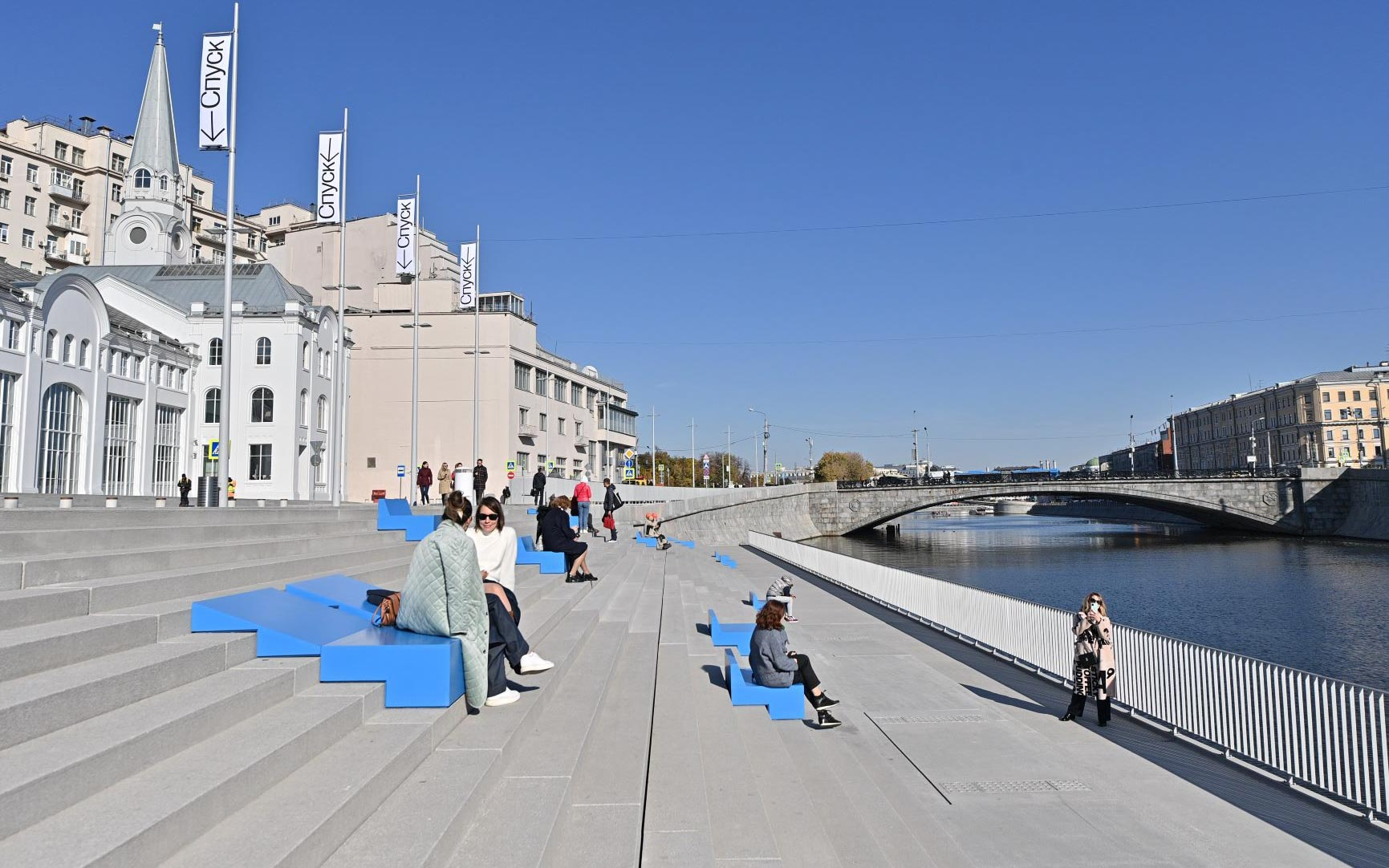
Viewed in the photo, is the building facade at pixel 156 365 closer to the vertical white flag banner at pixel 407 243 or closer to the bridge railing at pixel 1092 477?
the vertical white flag banner at pixel 407 243

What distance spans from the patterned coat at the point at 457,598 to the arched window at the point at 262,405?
41388 millimetres

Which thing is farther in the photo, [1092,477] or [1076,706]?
[1092,477]

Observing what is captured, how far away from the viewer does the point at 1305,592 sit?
33.3 m

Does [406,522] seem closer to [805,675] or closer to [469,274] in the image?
[805,675]

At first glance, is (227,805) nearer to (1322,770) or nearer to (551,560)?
(1322,770)

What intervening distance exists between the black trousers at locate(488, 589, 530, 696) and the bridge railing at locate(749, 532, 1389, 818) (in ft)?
22.1

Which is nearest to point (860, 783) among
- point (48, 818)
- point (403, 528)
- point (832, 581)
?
point (48, 818)

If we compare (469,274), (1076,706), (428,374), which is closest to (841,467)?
(428,374)

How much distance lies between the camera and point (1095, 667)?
30.2ft

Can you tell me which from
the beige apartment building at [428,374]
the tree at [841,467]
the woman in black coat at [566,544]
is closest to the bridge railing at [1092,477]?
the beige apartment building at [428,374]

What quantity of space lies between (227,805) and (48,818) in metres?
0.71

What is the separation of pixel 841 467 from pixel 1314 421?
60.2 meters

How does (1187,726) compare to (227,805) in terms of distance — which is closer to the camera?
(227,805)

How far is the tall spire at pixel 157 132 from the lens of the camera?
4754 centimetres
